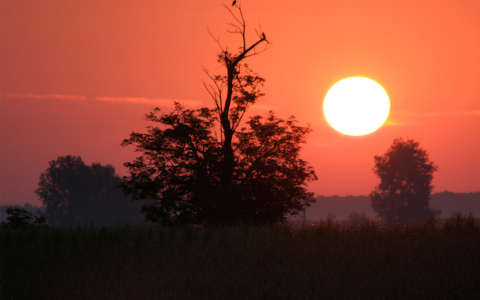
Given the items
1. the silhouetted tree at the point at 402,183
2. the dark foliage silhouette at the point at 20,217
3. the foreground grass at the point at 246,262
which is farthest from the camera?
the silhouetted tree at the point at 402,183

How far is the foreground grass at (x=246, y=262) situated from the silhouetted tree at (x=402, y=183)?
83172 millimetres

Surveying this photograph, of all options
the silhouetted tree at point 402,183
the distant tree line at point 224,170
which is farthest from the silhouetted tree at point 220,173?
the silhouetted tree at point 402,183

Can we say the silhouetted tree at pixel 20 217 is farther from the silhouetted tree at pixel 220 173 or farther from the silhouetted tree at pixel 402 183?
the silhouetted tree at pixel 402 183

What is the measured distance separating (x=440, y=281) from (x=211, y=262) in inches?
190

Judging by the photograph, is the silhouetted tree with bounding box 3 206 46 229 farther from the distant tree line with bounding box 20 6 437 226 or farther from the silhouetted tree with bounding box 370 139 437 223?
the silhouetted tree with bounding box 370 139 437 223

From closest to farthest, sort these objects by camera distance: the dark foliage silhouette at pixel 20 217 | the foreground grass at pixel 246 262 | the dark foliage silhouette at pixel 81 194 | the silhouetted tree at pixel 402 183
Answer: the foreground grass at pixel 246 262 < the dark foliage silhouette at pixel 20 217 < the silhouetted tree at pixel 402 183 < the dark foliage silhouette at pixel 81 194

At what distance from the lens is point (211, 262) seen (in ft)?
42.4

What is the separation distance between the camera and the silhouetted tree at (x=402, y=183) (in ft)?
318

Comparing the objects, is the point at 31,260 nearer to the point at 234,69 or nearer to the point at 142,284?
the point at 142,284

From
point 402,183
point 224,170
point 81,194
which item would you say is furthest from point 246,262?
point 81,194

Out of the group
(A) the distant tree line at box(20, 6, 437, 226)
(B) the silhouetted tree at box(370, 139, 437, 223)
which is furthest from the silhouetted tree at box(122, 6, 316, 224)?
(B) the silhouetted tree at box(370, 139, 437, 223)

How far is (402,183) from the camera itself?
9925cm

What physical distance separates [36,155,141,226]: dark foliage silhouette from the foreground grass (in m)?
97.6

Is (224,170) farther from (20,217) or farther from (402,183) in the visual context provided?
(402,183)
